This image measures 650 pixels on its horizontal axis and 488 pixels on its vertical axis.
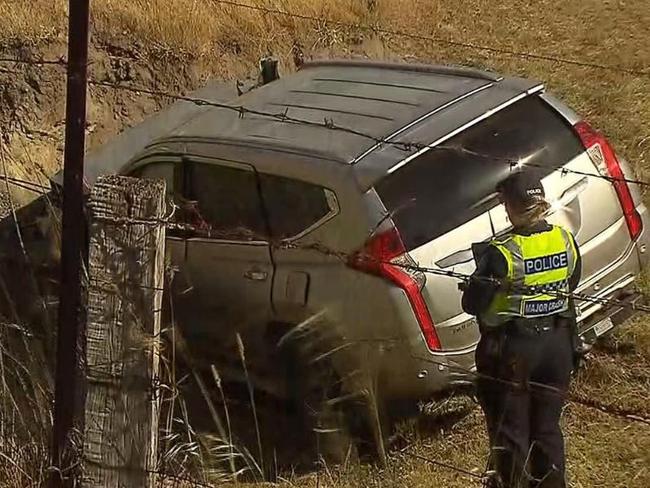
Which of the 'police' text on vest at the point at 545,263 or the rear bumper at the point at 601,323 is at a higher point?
the 'police' text on vest at the point at 545,263

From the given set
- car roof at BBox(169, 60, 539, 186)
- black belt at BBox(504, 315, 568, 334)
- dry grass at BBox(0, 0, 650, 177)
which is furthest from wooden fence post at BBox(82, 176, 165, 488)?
dry grass at BBox(0, 0, 650, 177)

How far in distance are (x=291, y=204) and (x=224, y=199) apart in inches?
19.6

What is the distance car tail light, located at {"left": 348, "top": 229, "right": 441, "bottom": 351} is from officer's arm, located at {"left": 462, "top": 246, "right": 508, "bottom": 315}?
2.07 ft

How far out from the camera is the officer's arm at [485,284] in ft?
15.0

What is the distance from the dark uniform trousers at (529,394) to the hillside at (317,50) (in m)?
1.59

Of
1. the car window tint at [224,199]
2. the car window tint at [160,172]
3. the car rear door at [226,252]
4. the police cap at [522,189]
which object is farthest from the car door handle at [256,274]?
the police cap at [522,189]

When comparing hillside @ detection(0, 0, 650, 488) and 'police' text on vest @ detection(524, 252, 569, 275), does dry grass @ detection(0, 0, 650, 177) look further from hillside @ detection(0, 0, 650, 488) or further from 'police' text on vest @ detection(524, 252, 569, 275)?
'police' text on vest @ detection(524, 252, 569, 275)

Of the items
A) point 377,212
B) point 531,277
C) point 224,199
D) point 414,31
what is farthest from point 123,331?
point 414,31

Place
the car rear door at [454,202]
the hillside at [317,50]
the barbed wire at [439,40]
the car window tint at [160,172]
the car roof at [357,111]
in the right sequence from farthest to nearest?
the barbed wire at [439,40] → the hillside at [317,50] → the car window tint at [160,172] → the car roof at [357,111] → the car rear door at [454,202]

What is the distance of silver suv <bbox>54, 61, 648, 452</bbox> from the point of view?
5.36m

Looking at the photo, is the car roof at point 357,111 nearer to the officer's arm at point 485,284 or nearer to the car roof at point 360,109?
the car roof at point 360,109

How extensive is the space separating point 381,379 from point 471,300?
875mm

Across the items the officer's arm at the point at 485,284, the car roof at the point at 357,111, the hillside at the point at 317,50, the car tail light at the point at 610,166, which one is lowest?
the officer's arm at the point at 485,284

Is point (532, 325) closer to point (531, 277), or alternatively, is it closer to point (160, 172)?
point (531, 277)
